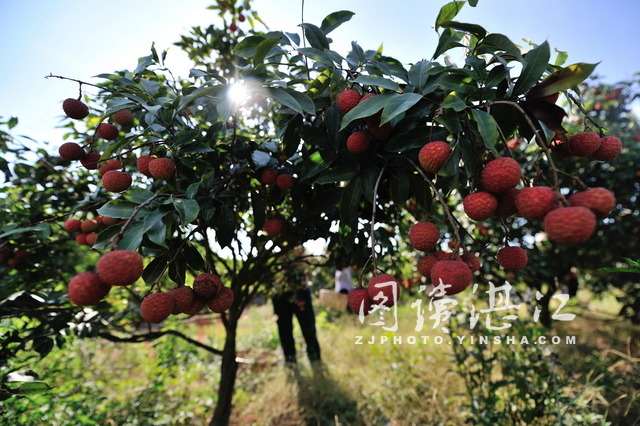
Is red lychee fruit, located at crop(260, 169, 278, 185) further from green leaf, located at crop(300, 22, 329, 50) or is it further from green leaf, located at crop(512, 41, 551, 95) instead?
green leaf, located at crop(512, 41, 551, 95)

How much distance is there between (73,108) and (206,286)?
0.62 meters

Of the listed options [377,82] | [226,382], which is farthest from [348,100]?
[226,382]

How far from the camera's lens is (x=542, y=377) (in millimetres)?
1752

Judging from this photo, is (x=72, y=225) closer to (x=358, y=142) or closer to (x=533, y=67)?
(x=358, y=142)

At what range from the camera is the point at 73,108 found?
85 cm

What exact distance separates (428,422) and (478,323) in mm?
674

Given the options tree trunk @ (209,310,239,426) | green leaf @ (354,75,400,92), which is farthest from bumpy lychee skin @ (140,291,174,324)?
tree trunk @ (209,310,239,426)

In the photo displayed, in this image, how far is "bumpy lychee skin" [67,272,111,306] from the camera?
18.3 inches

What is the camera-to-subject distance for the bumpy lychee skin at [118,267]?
45 centimetres

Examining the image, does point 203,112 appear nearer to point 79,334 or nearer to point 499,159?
point 79,334

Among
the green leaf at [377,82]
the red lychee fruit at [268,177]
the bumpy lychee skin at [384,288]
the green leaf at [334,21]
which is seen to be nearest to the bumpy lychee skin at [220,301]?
the bumpy lychee skin at [384,288]

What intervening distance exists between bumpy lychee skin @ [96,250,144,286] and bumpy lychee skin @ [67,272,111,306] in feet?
0.06

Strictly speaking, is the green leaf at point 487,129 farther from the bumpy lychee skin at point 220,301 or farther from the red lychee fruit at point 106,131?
the red lychee fruit at point 106,131

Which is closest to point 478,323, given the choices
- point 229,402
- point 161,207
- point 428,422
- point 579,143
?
point 428,422
